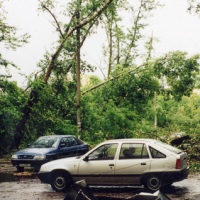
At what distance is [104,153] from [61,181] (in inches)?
63.0

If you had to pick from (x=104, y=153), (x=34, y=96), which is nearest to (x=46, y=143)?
(x=104, y=153)

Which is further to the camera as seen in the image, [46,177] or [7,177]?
[7,177]

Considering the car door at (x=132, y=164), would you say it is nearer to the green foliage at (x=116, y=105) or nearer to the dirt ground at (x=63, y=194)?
the dirt ground at (x=63, y=194)

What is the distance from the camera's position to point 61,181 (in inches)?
420

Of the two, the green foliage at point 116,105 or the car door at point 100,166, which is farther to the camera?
the green foliage at point 116,105

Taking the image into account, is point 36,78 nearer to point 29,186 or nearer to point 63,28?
point 63,28

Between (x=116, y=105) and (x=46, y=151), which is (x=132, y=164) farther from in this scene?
(x=116, y=105)

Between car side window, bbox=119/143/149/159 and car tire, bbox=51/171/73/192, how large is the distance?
176 cm

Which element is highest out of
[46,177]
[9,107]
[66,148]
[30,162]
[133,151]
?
[9,107]

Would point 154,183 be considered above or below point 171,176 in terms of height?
below

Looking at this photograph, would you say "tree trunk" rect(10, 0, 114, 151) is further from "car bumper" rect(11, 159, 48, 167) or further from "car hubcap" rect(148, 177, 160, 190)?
"car hubcap" rect(148, 177, 160, 190)

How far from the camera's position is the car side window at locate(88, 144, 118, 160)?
1026cm

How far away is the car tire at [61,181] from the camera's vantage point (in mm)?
10617

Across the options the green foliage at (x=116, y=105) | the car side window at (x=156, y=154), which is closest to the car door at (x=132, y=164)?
the car side window at (x=156, y=154)
